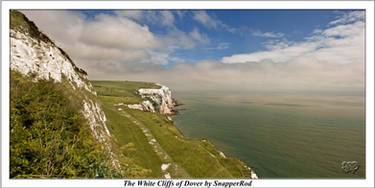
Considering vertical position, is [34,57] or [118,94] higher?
[34,57]

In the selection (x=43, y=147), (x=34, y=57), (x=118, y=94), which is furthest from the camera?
(x=118, y=94)

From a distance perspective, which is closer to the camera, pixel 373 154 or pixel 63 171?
pixel 63 171

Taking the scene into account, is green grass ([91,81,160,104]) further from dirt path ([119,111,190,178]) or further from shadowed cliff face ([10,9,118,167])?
shadowed cliff face ([10,9,118,167])

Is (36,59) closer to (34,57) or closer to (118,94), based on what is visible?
(34,57)

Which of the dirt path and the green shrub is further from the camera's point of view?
the dirt path

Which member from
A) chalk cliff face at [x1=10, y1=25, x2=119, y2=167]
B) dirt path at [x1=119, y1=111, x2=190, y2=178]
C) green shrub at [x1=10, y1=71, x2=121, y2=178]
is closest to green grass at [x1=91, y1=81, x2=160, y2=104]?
dirt path at [x1=119, y1=111, x2=190, y2=178]

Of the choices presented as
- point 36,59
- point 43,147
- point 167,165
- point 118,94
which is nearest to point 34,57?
point 36,59

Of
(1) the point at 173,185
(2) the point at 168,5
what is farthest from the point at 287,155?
(2) the point at 168,5

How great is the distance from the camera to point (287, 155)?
41.2m

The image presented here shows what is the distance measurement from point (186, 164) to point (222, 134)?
128 ft

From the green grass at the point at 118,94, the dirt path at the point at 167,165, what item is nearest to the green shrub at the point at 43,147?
the dirt path at the point at 167,165

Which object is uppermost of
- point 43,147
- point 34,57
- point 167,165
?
point 34,57

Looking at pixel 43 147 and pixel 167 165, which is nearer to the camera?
pixel 43 147

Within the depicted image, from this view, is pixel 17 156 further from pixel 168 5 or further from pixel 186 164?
pixel 186 164
